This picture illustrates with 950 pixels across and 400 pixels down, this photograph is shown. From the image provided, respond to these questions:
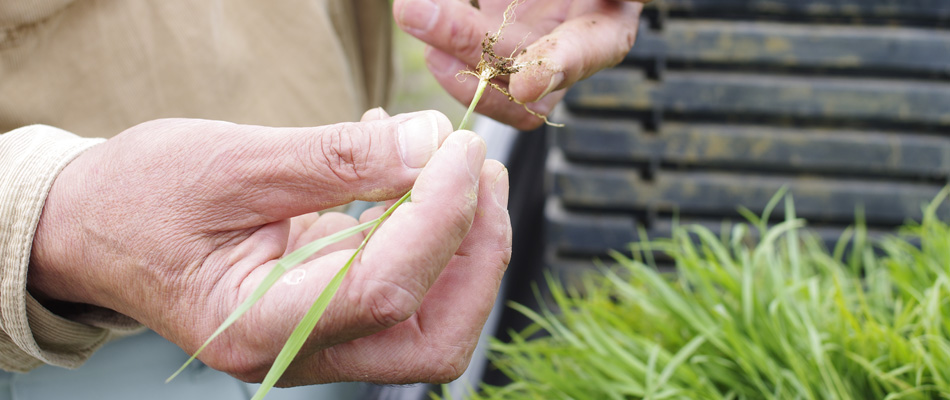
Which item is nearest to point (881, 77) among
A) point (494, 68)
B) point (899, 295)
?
point (899, 295)

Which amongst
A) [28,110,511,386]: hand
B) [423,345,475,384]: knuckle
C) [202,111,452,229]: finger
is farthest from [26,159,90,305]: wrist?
[423,345,475,384]: knuckle

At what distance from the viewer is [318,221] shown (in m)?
0.93

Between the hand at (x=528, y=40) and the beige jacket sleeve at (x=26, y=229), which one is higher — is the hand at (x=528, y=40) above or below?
above

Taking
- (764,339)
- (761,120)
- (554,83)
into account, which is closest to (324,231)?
(554,83)

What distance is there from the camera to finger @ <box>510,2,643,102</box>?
955 millimetres

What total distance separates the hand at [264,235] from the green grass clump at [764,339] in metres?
0.67

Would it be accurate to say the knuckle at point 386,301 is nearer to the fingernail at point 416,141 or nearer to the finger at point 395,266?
the finger at point 395,266

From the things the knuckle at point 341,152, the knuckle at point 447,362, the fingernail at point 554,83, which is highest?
the fingernail at point 554,83

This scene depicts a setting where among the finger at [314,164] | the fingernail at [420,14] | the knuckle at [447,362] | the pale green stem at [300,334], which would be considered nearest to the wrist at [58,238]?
the finger at [314,164]

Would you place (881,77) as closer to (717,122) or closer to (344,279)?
(717,122)

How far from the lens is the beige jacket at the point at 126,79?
2.51 ft

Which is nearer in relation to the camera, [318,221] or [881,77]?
[318,221]

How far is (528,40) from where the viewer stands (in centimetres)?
118

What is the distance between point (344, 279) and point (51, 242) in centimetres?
35
